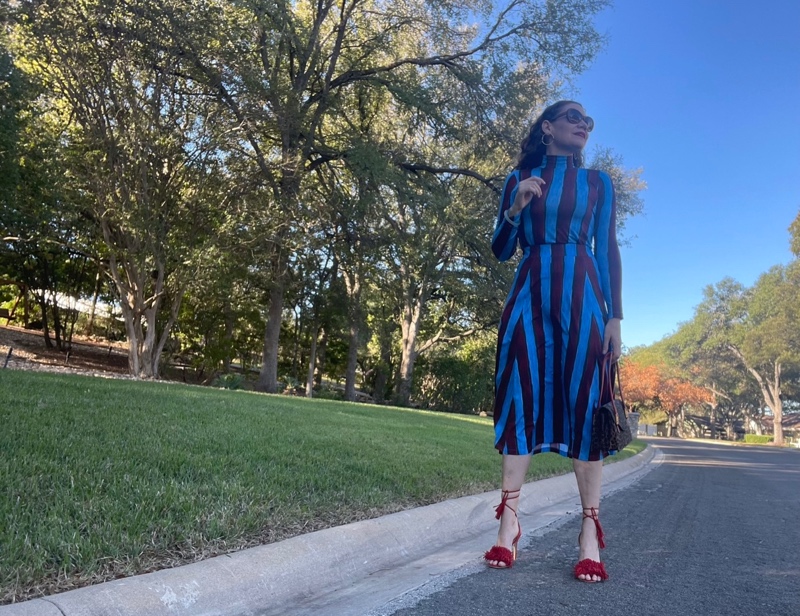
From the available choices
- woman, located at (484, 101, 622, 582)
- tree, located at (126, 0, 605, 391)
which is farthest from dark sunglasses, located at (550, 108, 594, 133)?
tree, located at (126, 0, 605, 391)

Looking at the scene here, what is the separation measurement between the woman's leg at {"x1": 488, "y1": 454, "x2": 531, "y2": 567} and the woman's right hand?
118 centimetres

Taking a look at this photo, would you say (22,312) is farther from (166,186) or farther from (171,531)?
(171,531)

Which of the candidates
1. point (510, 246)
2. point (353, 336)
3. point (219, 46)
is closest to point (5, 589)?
point (510, 246)

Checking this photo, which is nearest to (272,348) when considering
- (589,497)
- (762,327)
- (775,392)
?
(589,497)

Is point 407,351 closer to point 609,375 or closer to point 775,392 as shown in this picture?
point 609,375

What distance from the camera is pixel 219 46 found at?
492 inches

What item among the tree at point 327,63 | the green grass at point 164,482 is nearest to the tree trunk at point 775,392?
the tree at point 327,63

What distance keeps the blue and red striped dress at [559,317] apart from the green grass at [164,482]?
1.18 metres

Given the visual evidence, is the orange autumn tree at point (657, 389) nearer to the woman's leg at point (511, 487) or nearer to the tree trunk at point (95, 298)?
the tree trunk at point (95, 298)

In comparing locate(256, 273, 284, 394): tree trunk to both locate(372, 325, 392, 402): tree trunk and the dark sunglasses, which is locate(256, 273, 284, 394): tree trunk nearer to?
locate(372, 325, 392, 402): tree trunk

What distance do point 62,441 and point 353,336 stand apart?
18858 millimetres

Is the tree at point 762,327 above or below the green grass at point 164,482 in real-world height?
above

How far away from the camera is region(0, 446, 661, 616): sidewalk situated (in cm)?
194

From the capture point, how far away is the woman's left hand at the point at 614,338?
2.80 metres
